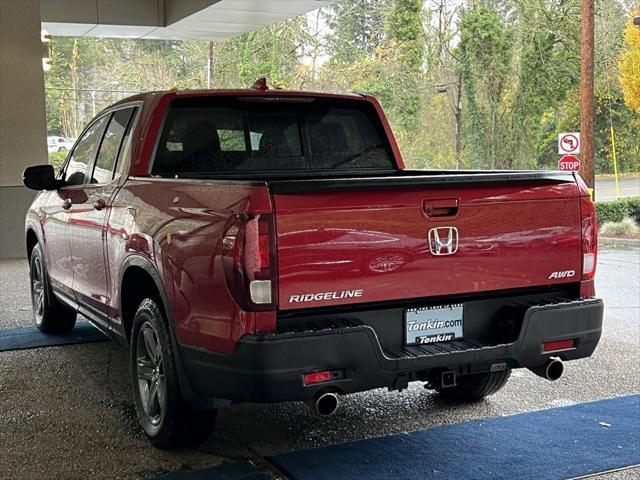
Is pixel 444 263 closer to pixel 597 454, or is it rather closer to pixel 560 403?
pixel 597 454

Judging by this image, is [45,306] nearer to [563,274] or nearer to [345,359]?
[345,359]

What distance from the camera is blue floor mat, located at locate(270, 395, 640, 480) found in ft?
12.8

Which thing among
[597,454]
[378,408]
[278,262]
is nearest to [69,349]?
[378,408]

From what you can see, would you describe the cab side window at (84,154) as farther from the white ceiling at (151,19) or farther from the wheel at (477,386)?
the white ceiling at (151,19)

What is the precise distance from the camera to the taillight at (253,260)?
11.0 feet

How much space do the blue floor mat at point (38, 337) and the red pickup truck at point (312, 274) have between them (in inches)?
72.8

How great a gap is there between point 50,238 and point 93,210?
136 cm

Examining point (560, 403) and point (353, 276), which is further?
point (560, 403)

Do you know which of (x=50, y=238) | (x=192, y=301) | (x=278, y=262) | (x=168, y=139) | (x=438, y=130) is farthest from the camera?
(x=438, y=130)

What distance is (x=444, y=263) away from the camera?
3.73 m

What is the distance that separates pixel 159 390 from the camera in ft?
13.6

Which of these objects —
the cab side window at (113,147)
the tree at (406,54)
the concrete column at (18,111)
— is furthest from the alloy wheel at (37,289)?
the tree at (406,54)

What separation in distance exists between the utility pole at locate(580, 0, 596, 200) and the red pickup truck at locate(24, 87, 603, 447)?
1449 centimetres

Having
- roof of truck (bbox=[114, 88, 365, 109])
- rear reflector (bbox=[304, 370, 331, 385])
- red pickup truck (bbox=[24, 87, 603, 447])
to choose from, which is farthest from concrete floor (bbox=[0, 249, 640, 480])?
roof of truck (bbox=[114, 88, 365, 109])
